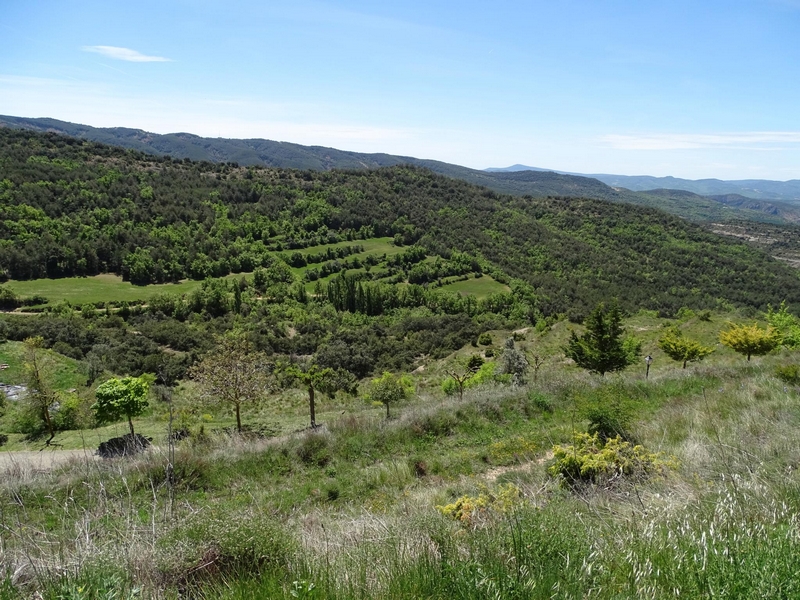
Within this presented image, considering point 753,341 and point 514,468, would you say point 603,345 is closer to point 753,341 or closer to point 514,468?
point 753,341

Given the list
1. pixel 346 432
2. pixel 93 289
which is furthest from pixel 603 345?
pixel 93 289

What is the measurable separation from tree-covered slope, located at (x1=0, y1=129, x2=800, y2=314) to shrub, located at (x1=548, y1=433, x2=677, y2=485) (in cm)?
7179

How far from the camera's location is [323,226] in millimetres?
97625

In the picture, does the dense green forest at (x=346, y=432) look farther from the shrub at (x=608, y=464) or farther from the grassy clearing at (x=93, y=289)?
the grassy clearing at (x=93, y=289)

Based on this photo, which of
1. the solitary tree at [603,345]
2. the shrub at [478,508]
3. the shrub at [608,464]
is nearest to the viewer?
the shrub at [478,508]

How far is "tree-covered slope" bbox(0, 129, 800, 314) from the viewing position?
2542 inches

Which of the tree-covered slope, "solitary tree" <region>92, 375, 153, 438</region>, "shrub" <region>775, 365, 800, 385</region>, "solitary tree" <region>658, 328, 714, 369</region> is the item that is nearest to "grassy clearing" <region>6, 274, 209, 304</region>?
the tree-covered slope

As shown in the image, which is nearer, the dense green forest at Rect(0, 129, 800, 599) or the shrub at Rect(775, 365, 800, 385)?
the dense green forest at Rect(0, 129, 800, 599)

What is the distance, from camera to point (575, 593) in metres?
2.13

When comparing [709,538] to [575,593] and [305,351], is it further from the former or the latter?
[305,351]

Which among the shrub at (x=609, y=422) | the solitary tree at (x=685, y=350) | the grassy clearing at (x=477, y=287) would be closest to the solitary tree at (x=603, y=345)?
the solitary tree at (x=685, y=350)

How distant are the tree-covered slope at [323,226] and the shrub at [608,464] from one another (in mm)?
71793

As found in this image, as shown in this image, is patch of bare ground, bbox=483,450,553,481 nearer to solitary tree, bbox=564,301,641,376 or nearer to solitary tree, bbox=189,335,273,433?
solitary tree, bbox=189,335,273,433

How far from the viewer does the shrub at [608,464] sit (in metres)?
4.88
